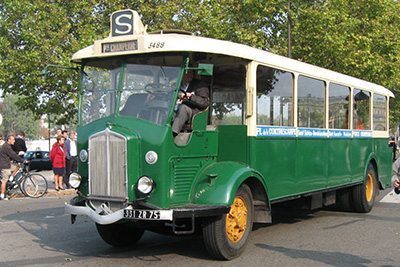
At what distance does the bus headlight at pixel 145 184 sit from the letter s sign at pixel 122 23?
1974mm

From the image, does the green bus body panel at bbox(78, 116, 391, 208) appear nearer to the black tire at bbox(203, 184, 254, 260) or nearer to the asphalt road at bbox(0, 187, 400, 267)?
the black tire at bbox(203, 184, 254, 260)

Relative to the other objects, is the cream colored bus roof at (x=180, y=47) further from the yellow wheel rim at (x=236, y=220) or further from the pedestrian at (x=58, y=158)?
the pedestrian at (x=58, y=158)

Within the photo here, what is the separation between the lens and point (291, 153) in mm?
8414

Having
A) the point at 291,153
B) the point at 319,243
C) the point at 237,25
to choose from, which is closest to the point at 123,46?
the point at 291,153

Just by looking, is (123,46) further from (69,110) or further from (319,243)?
(69,110)

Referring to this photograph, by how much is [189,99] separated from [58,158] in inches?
422

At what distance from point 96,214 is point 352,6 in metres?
20.5

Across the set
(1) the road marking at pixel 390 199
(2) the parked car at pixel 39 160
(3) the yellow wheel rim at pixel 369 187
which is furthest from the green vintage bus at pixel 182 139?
(2) the parked car at pixel 39 160

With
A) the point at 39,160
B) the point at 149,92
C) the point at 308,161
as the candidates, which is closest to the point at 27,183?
the point at 308,161

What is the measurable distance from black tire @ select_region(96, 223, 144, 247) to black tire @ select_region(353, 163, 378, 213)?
5.34 meters

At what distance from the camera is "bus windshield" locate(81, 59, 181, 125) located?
6.57m

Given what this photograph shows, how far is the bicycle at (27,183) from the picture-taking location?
15031 mm

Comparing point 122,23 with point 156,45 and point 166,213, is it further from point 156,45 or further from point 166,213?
point 166,213

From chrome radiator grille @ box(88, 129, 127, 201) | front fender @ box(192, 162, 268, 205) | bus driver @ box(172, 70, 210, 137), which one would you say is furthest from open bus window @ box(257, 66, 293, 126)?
chrome radiator grille @ box(88, 129, 127, 201)
